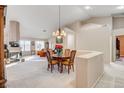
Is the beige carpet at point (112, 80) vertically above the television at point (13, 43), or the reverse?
Result: the television at point (13, 43)

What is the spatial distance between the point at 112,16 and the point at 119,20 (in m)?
0.60

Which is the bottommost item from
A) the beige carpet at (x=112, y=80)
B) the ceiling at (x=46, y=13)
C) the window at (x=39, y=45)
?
the beige carpet at (x=112, y=80)

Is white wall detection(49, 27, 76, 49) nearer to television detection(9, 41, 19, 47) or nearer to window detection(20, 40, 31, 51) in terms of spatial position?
television detection(9, 41, 19, 47)

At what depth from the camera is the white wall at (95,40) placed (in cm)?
930

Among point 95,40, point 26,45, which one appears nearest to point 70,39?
point 95,40

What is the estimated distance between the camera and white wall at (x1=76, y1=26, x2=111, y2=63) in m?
9.30

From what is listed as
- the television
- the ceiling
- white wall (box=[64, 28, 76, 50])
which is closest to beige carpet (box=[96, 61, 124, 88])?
the ceiling

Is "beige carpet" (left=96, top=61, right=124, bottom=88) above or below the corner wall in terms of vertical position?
below

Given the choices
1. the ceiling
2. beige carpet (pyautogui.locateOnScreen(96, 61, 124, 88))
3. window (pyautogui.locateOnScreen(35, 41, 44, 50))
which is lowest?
beige carpet (pyautogui.locateOnScreen(96, 61, 124, 88))


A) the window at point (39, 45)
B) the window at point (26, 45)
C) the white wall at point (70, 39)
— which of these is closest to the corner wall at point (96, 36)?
the white wall at point (70, 39)

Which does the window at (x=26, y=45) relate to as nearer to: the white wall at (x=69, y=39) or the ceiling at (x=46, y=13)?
the ceiling at (x=46, y=13)

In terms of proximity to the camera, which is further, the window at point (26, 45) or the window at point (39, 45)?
the window at point (39, 45)
